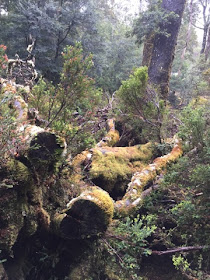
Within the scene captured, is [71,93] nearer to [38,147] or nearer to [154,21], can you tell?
[38,147]

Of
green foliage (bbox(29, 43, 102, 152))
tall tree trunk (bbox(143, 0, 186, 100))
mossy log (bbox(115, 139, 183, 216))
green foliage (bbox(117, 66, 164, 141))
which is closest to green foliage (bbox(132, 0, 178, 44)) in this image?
tall tree trunk (bbox(143, 0, 186, 100))

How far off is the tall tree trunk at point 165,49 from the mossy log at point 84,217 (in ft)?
20.1

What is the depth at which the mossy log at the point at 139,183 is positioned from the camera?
410 centimetres

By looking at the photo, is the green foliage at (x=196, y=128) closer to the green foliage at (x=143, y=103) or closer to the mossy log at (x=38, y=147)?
the green foliage at (x=143, y=103)

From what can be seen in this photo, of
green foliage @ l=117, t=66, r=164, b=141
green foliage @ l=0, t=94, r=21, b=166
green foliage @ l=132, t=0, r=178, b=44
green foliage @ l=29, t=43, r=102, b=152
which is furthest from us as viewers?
green foliage @ l=132, t=0, r=178, b=44

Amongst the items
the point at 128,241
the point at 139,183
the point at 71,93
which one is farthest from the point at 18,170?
the point at 139,183

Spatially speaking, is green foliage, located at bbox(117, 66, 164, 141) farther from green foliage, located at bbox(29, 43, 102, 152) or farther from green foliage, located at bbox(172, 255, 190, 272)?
green foliage, located at bbox(172, 255, 190, 272)

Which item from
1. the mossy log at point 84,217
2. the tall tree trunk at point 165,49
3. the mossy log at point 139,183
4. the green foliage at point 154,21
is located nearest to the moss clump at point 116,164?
the mossy log at point 139,183

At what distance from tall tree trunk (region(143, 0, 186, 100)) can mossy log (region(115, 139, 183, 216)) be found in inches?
129

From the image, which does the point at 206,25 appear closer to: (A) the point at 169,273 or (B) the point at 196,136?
(B) the point at 196,136

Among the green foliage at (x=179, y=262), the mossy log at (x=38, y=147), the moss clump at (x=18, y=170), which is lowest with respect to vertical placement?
the green foliage at (x=179, y=262)

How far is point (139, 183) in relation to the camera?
4.62 meters

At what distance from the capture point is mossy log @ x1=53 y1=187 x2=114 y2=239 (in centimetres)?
288

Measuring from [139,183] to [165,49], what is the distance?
5579 millimetres
